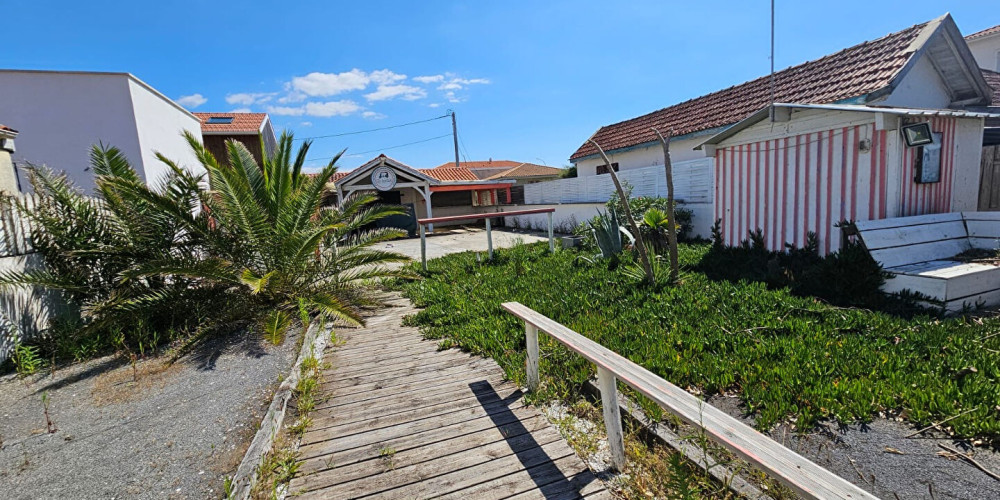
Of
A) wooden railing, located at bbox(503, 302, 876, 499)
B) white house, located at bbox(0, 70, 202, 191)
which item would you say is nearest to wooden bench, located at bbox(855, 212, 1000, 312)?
wooden railing, located at bbox(503, 302, 876, 499)

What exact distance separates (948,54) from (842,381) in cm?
918

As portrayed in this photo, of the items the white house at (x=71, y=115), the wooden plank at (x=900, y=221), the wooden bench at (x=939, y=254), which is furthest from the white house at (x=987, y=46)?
the white house at (x=71, y=115)

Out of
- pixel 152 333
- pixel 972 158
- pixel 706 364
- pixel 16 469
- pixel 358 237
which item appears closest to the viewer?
pixel 16 469

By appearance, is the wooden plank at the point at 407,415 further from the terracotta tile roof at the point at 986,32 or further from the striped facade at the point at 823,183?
the terracotta tile roof at the point at 986,32

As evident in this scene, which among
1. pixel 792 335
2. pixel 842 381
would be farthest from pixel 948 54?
pixel 842 381

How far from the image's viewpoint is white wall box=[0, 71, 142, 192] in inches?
373

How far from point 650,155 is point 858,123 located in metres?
8.80

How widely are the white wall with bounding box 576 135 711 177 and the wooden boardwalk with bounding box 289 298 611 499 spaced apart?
32.4 ft

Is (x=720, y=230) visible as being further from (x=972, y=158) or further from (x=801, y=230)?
(x=972, y=158)

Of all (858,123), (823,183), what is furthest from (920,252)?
(858,123)

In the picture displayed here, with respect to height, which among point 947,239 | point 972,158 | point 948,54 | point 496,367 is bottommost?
point 496,367

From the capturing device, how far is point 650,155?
14195mm

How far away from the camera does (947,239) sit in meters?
5.25

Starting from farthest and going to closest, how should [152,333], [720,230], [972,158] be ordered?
[720,230] < [972,158] < [152,333]
